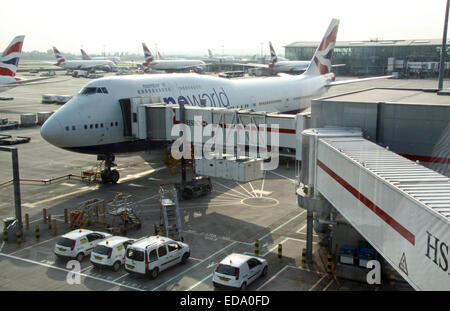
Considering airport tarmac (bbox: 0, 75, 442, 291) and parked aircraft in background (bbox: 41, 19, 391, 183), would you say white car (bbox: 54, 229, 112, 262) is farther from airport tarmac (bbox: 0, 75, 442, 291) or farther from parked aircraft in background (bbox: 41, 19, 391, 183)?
parked aircraft in background (bbox: 41, 19, 391, 183)

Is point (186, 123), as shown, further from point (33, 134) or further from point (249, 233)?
point (33, 134)

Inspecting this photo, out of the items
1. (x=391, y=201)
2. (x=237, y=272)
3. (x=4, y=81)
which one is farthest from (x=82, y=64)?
(x=391, y=201)

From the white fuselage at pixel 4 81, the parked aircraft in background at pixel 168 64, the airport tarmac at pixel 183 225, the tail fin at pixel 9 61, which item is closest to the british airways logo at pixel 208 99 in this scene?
the airport tarmac at pixel 183 225

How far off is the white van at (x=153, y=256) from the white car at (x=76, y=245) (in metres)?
3.39

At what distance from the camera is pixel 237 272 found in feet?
65.9

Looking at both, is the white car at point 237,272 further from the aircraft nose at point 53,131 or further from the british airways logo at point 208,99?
the british airways logo at point 208,99

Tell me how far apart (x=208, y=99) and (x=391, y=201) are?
31.5 m

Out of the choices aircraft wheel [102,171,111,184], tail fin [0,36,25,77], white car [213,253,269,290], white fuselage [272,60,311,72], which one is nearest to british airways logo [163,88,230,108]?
aircraft wheel [102,171,111,184]

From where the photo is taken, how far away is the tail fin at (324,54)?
5941 centimetres

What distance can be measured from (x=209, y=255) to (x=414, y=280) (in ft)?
48.2

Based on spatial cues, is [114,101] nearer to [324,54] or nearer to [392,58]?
[324,54]

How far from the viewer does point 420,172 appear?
1430 cm

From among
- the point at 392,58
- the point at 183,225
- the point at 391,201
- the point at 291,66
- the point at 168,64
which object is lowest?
the point at 183,225
